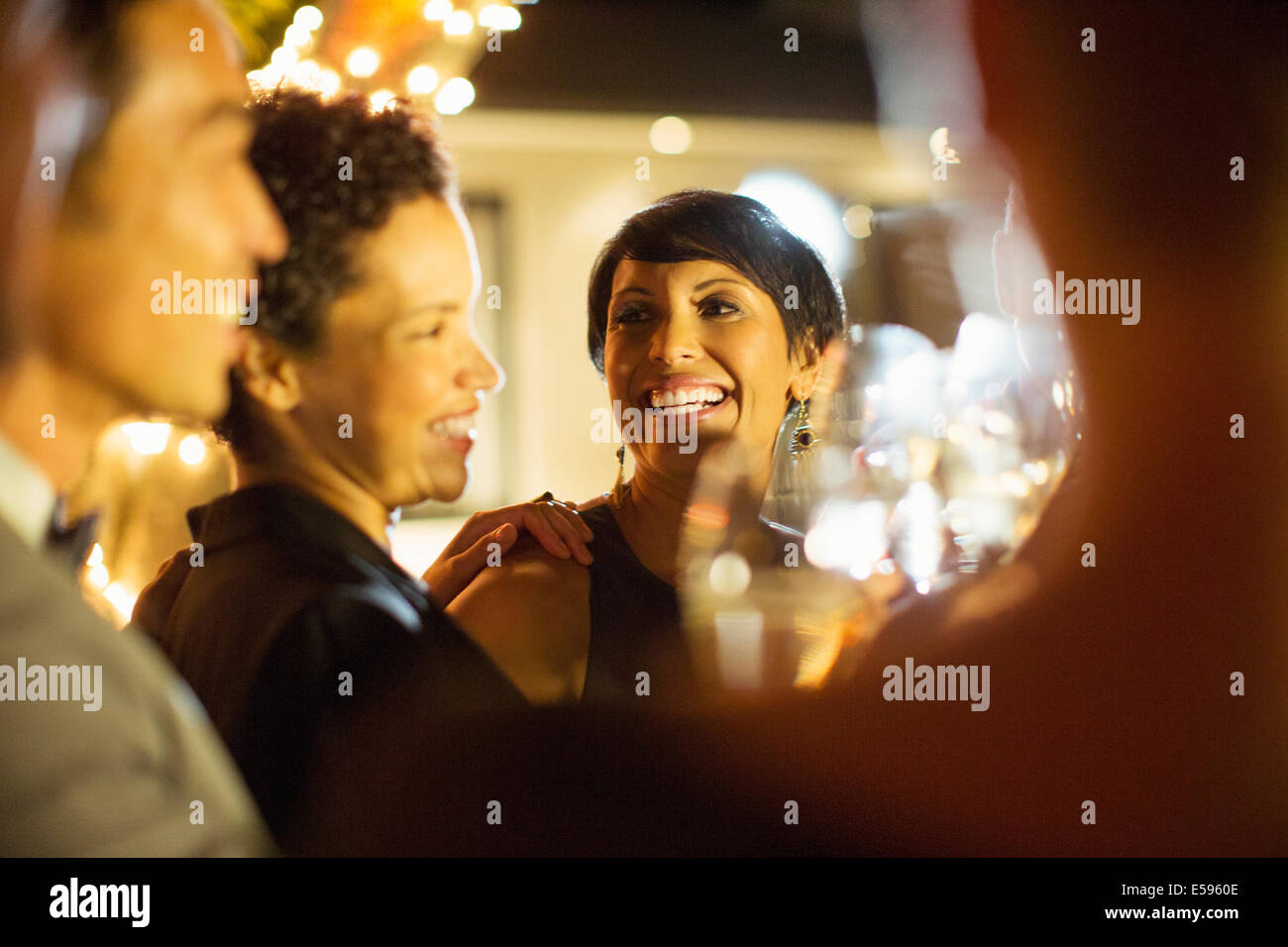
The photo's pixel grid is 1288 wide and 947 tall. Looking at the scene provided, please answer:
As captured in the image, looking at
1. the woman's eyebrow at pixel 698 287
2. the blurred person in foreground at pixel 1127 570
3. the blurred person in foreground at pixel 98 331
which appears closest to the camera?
the blurred person in foreground at pixel 98 331

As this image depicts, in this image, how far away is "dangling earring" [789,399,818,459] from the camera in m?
1.33

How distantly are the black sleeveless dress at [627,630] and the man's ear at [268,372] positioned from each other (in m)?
0.43

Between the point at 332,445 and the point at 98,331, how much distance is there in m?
0.32

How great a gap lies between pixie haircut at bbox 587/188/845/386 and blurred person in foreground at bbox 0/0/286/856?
433 millimetres

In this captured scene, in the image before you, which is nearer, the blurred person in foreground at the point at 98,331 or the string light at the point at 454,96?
the blurred person in foreground at the point at 98,331

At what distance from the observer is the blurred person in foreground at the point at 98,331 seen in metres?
1.17

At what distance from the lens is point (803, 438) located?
134 centimetres

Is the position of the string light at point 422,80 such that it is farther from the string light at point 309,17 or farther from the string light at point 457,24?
the string light at point 309,17

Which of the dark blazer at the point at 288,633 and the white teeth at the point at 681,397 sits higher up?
the white teeth at the point at 681,397

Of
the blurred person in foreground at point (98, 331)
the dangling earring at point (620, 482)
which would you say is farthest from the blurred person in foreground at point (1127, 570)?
the blurred person in foreground at point (98, 331)

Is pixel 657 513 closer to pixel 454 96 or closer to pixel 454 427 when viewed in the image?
pixel 454 427

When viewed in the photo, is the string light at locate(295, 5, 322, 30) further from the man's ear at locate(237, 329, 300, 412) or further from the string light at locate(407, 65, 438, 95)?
the man's ear at locate(237, 329, 300, 412)

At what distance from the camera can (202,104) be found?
3.94 ft
